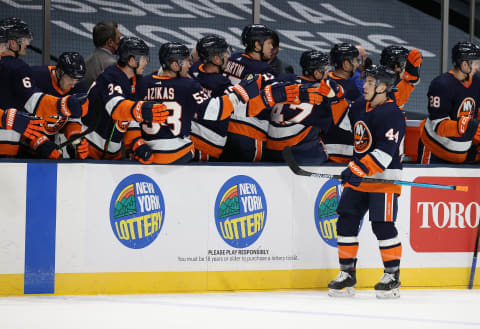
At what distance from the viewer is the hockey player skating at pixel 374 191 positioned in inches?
177

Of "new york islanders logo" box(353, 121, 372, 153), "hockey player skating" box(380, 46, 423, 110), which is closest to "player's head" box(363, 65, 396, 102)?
"new york islanders logo" box(353, 121, 372, 153)

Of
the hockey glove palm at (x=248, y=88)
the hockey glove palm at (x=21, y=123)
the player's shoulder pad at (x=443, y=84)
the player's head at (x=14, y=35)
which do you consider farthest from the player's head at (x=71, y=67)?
the player's shoulder pad at (x=443, y=84)

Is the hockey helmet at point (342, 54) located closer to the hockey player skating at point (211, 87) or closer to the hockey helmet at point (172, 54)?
the hockey player skating at point (211, 87)

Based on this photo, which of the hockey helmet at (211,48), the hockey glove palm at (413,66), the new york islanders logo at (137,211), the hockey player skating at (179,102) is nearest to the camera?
the new york islanders logo at (137,211)

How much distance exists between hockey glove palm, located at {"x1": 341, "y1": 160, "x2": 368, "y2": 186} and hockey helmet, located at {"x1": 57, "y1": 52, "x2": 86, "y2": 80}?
169 centimetres

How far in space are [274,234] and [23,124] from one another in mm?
1621

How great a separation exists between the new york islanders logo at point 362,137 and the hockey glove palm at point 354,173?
0.13m

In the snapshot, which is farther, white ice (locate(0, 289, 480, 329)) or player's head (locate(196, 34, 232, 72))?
player's head (locate(196, 34, 232, 72))

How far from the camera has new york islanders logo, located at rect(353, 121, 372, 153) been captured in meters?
4.54

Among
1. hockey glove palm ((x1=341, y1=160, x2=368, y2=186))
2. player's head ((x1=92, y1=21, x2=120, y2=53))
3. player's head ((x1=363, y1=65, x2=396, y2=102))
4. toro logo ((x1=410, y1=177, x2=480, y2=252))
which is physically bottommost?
toro logo ((x1=410, y1=177, x2=480, y2=252))

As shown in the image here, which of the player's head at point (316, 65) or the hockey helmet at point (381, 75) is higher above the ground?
the player's head at point (316, 65)

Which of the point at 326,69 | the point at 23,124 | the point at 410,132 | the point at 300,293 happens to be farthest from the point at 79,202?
the point at 410,132

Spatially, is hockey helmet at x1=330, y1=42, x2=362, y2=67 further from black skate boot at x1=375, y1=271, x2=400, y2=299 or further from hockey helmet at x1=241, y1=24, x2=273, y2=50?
black skate boot at x1=375, y1=271, x2=400, y2=299

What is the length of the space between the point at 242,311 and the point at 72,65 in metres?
1.81
